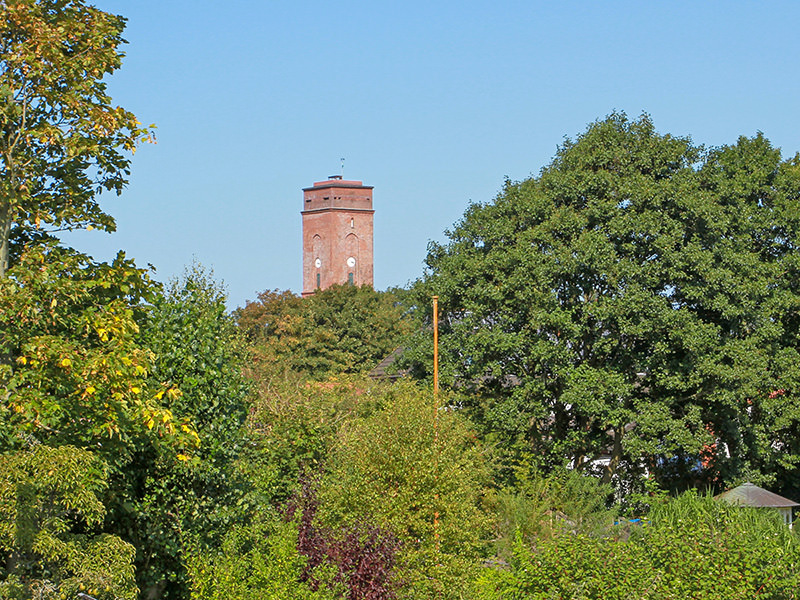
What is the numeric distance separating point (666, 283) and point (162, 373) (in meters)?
15.5

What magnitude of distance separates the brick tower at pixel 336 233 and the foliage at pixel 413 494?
81449 millimetres

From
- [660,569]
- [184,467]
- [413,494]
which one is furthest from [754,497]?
[184,467]

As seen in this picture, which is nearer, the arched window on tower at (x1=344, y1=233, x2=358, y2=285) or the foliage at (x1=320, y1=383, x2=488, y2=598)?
the foliage at (x1=320, y1=383, x2=488, y2=598)

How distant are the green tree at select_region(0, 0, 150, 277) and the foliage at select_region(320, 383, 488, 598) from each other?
6.56 meters

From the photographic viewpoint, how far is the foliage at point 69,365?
10641 mm

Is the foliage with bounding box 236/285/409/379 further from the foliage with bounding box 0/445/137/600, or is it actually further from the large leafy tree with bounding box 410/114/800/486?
the foliage with bounding box 0/445/137/600

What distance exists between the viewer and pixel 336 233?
100438mm

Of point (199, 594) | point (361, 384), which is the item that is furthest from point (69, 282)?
point (361, 384)

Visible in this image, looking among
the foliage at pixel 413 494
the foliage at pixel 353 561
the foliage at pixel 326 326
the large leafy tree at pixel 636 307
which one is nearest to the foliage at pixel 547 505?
the large leafy tree at pixel 636 307

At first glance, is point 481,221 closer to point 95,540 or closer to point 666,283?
point 666,283

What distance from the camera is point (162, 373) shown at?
14.2 m

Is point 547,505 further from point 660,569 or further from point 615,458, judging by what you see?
point 660,569

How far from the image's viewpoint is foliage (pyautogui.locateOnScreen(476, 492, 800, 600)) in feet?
40.0

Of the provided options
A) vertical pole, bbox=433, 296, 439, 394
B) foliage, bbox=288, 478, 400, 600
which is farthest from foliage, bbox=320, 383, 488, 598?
vertical pole, bbox=433, 296, 439, 394
